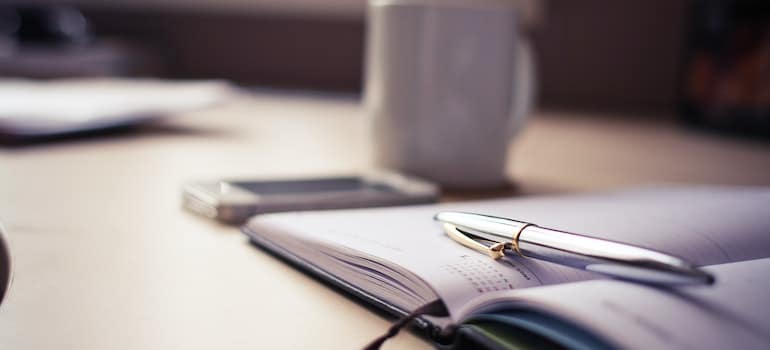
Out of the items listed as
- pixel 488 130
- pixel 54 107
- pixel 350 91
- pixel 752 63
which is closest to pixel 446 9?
pixel 488 130

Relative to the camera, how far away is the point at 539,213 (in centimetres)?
48

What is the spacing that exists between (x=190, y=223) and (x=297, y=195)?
73 mm

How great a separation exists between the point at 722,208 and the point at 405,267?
0.73 ft

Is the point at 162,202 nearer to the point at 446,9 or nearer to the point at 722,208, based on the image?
the point at 446,9

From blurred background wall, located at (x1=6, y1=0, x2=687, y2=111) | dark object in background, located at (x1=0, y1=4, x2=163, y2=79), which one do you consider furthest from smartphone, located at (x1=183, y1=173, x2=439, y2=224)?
dark object in background, located at (x1=0, y1=4, x2=163, y2=79)

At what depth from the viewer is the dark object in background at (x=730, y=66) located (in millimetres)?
1111

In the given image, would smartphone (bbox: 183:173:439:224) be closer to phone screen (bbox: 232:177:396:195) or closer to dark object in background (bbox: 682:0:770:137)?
phone screen (bbox: 232:177:396:195)

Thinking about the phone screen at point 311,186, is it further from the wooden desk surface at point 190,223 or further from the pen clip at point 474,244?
the pen clip at point 474,244

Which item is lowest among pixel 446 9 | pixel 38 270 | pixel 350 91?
pixel 350 91

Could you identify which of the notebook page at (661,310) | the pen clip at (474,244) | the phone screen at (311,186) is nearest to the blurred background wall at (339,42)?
the phone screen at (311,186)

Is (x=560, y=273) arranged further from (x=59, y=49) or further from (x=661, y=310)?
(x=59, y=49)

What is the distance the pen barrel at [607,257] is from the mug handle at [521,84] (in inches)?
14.1

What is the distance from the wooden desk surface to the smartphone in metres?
0.01

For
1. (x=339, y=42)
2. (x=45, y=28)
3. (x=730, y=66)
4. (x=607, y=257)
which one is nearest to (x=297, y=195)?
(x=607, y=257)
